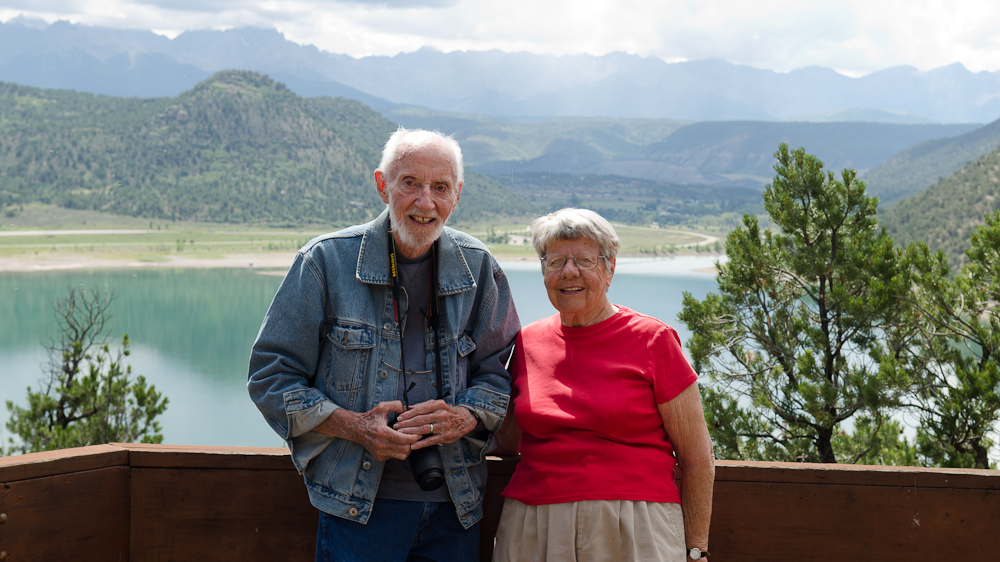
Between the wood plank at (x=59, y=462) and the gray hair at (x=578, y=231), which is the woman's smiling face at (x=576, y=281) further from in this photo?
the wood plank at (x=59, y=462)

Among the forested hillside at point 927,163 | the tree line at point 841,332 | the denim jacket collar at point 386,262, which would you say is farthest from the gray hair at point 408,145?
the forested hillside at point 927,163

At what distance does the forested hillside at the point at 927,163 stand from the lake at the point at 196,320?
23.1m

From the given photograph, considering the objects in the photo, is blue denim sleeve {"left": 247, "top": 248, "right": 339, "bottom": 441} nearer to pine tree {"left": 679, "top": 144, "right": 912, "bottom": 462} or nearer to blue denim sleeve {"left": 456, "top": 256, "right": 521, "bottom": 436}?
blue denim sleeve {"left": 456, "top": 256, "right": 521, "bottom": 436}

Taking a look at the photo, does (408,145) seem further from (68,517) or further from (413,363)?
(68,517)

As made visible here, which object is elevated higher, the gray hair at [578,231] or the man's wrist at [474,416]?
the gray hair at [578,231]

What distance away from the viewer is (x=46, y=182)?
78.6m

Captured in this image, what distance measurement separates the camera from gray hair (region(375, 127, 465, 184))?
5.84 ft

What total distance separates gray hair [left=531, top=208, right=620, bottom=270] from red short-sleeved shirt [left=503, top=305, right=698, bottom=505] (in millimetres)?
177

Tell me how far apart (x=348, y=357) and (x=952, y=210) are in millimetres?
40775

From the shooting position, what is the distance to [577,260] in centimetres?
185

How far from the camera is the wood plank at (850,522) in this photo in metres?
1.97

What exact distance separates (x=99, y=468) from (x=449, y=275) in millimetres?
1014

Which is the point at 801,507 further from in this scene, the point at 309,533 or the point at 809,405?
the point at 809,405

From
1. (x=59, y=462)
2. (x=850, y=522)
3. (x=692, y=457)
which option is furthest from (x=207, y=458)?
(x=850, y=522)
